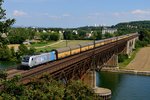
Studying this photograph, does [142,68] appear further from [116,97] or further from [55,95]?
[55,95]

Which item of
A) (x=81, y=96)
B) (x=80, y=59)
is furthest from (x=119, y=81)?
(x=81, y=96)

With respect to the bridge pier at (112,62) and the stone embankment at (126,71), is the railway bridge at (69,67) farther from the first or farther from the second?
the bridge pier at (112,62)

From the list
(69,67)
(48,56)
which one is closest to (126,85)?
(48,56)

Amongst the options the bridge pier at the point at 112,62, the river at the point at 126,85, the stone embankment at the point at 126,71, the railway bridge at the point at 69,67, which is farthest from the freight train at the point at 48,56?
the bridge pier at the point at 112,62

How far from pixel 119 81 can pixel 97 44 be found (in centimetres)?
1040

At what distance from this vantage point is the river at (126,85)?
53112 millimetres

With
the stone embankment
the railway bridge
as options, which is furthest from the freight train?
the stone embankment

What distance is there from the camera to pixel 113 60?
87.5 meters

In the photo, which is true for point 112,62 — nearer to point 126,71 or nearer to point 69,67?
point 126,71

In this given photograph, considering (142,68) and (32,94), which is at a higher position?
(32,94)

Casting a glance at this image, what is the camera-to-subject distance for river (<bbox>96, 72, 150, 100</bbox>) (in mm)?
53112

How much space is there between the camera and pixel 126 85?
210 feet

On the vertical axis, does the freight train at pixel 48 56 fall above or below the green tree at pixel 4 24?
below

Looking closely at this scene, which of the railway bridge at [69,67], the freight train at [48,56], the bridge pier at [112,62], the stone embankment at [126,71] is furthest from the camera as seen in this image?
the bridge pier at [112,62]
